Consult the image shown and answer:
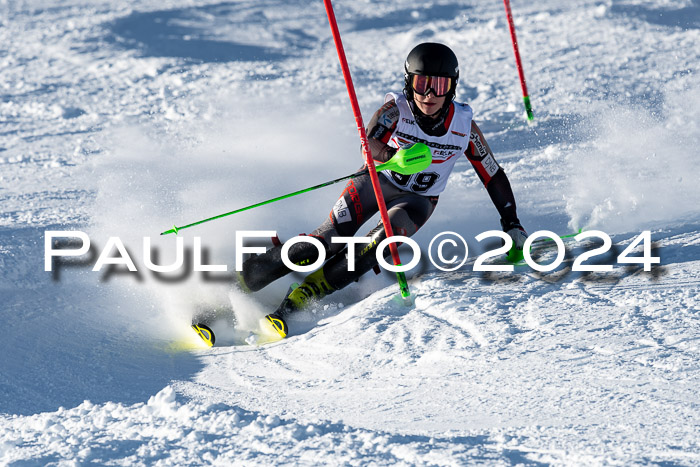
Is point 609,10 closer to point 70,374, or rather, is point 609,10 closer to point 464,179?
point 464,179

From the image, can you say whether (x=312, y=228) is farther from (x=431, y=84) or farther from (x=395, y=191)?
(x=431, y=84)

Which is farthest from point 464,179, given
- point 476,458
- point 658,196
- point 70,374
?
point 476,458

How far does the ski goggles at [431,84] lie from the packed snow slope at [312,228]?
40.2 inches

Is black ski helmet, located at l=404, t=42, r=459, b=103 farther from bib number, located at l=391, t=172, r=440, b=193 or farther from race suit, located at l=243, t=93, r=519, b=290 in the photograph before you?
bib number, located at l=391, t=172, r=440, b=193

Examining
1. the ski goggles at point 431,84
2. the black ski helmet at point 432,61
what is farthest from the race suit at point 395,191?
the black ski helmet at point 432,61

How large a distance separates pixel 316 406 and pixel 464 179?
4.02 metres

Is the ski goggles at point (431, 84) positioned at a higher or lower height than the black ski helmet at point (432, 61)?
lower

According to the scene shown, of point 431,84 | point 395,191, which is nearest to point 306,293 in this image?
point 395,191

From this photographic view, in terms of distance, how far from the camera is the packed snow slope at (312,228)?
8.89 ft

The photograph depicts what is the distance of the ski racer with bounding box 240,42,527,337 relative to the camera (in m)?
4.23

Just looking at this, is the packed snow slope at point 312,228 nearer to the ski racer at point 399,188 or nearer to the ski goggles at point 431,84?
the ski racer at point 399,188

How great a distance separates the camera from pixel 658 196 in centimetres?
577

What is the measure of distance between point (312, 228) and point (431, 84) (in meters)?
1.92

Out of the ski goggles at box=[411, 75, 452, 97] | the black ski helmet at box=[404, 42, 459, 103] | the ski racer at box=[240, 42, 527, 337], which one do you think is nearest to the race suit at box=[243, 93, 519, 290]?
the ski racer at box=[240, 42, 527, 337]
